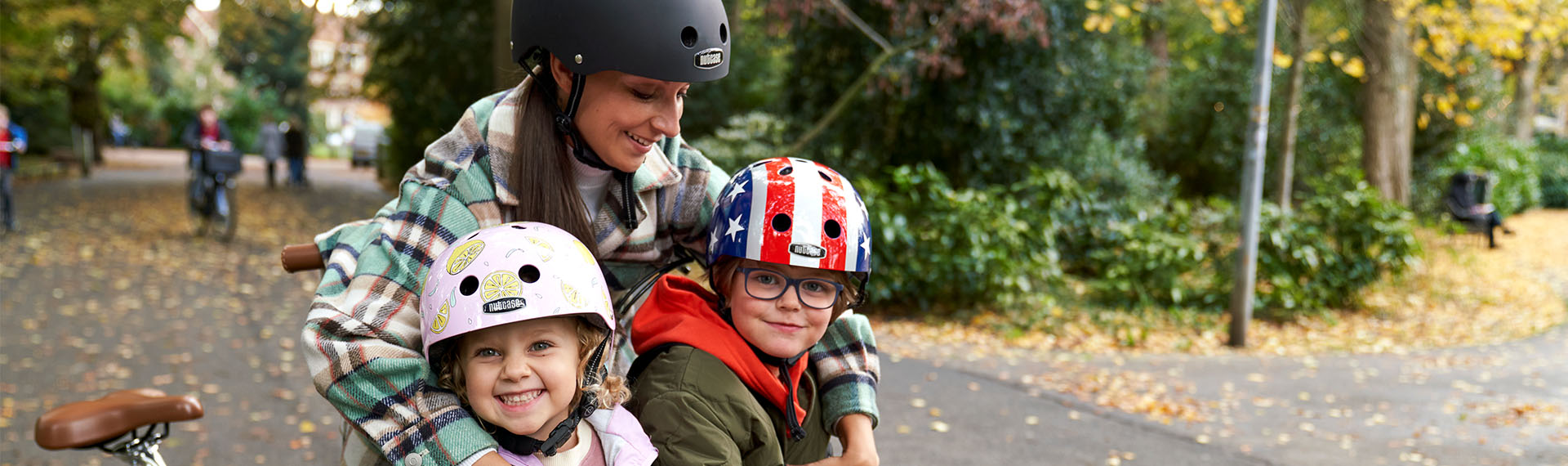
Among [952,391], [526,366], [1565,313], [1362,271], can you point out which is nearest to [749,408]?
[526,366]

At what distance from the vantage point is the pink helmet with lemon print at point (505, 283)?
1.77 metres

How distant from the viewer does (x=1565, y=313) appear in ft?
35.8

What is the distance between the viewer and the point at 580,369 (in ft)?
6.29

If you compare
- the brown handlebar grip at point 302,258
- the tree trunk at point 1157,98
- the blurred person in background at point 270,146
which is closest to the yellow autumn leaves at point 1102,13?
the tree trunk at point 1157,98

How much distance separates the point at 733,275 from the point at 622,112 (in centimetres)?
40

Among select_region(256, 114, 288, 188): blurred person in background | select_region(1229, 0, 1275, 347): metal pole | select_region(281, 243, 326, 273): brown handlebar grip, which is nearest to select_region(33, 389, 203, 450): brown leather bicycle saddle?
select_region(281, 243, 326, 273): brown handlebar grip

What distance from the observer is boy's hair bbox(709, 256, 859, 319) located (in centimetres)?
225

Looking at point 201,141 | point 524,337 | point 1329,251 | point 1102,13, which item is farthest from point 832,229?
point 201,141

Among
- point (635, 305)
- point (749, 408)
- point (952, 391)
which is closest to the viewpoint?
point (749, 408)

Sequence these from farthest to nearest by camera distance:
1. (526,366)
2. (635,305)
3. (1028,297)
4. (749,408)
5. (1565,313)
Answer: (1565,313) < (1028,297) < (635,305) < (749,408) < (526,366)

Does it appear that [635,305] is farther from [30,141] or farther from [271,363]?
[30,141]

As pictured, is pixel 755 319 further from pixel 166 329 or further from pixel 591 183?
pixel 166 329

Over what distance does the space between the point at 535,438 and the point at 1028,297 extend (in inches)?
311

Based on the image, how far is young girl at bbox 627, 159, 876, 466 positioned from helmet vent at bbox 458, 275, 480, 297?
451 mm
